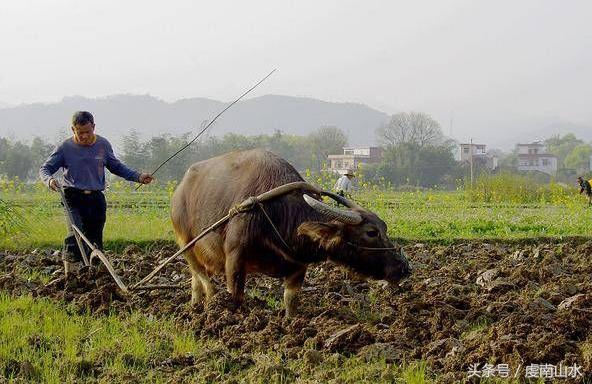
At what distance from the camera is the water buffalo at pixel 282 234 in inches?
182

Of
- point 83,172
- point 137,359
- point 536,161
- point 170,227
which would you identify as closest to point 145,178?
point 83,172

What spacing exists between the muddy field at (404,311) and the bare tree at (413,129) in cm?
5078

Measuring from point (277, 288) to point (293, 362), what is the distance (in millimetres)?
2385

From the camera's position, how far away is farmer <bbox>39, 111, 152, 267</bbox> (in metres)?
5.63

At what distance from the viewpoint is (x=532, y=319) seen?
439cm

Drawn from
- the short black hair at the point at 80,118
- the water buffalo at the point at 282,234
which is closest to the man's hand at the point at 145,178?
the short black hair at the point at 80,118

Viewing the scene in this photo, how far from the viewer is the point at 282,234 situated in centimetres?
470

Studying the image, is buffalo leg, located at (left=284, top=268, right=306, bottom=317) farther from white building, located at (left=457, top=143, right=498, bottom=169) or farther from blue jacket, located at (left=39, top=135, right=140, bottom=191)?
white building, located at (left=457, top=143, right=498, bottom=169)

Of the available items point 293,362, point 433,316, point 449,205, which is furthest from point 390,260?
point 449,205

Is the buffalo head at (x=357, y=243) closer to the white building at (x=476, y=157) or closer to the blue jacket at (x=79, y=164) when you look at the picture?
the blue jacket at (x=79, y=164)

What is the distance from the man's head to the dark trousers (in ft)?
1.45

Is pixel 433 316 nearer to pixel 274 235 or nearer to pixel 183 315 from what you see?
pixel 274 235

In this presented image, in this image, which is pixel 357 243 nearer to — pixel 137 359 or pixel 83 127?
pixel 137 359

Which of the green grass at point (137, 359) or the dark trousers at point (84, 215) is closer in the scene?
the green grass at point (137, 359)
